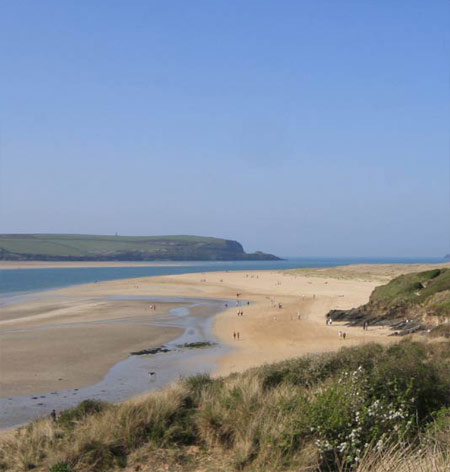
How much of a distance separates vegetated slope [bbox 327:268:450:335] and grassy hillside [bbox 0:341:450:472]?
19264 mm

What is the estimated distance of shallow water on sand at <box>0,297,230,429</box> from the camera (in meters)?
16.2

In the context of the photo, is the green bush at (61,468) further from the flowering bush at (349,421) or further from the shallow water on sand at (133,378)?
the shallow water on sand at (133,378)

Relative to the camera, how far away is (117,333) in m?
32.4

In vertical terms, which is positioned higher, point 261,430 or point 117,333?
point 261,430

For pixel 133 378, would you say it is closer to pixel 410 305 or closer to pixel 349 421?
pixel 349 421

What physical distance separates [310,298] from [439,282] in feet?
76.1

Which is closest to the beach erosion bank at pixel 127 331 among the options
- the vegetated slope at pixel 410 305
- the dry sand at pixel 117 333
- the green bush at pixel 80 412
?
the dry sand at pixel 117 333

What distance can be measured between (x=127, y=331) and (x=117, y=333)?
3.24 feet

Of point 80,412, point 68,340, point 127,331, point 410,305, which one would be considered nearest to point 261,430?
point 80,412

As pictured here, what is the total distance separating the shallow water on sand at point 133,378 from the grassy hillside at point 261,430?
6010 mm

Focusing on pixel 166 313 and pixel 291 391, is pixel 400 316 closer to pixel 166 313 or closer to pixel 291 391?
pixel 166 313

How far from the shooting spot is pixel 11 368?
878 inches

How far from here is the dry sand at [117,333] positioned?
73.0 ft

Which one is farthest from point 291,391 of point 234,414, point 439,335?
point 439,335
